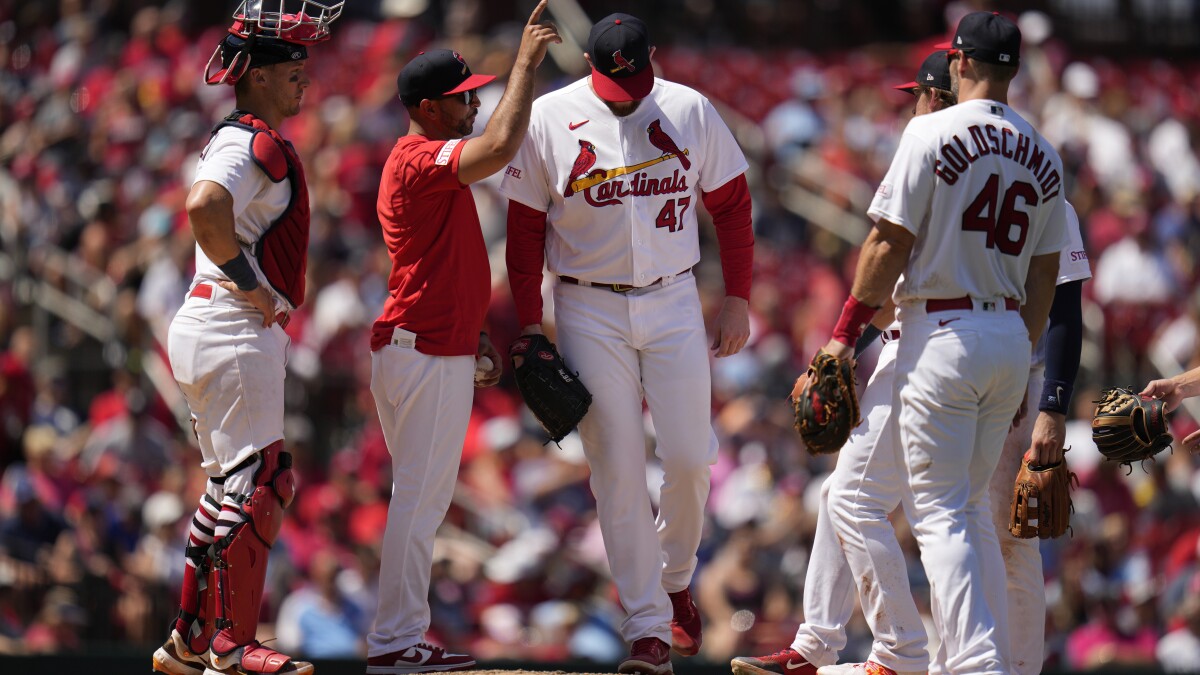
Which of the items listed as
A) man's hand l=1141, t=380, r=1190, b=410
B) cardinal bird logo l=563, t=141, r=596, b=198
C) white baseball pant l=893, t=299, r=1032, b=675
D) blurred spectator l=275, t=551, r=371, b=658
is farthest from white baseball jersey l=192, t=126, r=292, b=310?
blurred spectator l=275, t=551, r=371, b=658

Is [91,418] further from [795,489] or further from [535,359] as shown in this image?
[535,359]

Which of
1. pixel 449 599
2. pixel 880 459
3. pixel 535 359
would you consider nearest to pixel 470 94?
pixel 535 359

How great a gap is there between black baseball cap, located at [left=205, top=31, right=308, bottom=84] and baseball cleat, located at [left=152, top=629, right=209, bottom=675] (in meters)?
2.02

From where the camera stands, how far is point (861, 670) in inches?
229

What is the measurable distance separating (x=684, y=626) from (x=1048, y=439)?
1596 mm

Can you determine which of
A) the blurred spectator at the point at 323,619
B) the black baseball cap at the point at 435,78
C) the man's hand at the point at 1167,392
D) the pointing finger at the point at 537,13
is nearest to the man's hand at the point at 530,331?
the black baseball cap at the point at 435,78

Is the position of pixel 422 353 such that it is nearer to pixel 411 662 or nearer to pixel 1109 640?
pixel 411 662

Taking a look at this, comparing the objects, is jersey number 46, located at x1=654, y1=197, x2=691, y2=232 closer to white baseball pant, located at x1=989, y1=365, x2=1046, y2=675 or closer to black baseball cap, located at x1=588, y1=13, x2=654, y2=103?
black baseball cap, located at x1=588, y1=13, x2=654, y2=103

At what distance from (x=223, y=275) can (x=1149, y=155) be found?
442 inches

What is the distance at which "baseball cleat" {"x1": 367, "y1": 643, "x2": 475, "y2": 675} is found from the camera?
231 inches

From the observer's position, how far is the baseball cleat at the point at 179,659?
5742mm

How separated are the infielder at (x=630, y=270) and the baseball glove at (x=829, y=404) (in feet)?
2.58

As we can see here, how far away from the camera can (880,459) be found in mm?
5789

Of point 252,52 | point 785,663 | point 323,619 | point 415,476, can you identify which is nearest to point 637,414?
point 415,476
